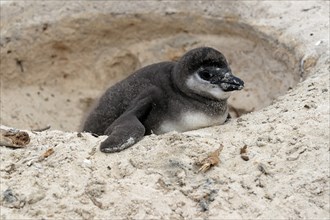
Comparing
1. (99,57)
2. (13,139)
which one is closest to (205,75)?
(13,139)

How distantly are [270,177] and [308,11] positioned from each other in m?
2.70

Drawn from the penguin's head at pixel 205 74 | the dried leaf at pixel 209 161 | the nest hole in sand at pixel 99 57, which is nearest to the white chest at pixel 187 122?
the penguin's head at pixel 205 74

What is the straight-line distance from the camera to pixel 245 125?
4.50 m

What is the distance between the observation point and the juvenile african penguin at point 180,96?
4758mm

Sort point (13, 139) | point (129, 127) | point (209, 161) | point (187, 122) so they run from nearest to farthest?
point (209, 161) < point (13, 139) < point (129, 127) < point (187, 122)

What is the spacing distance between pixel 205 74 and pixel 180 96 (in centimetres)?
23

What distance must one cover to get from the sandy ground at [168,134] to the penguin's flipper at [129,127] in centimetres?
6

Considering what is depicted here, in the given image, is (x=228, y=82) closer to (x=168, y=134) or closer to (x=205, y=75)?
(x=205, y=75)

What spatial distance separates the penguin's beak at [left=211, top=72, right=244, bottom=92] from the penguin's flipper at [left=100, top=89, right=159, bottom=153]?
42 centimetres

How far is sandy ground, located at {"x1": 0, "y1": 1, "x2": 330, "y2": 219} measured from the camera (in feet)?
12.0

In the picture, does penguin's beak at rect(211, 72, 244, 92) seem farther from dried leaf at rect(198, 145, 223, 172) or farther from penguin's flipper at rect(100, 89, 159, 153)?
dried leaf at rect(198, 145, 223, 172)

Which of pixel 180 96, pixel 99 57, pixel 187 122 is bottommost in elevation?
pixel 99 57

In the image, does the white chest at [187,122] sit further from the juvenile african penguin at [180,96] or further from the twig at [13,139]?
the twig at [13,139]

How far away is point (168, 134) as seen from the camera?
421 cm
